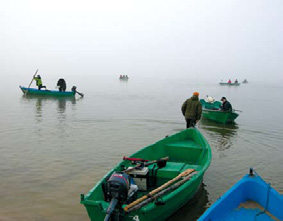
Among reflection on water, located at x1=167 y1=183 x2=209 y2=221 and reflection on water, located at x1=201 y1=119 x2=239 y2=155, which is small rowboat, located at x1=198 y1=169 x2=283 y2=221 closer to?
reflection on water, located at x1=167 y1=183 x2=209 y2=221

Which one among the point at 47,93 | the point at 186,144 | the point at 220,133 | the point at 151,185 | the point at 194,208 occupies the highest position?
the point at 47,93

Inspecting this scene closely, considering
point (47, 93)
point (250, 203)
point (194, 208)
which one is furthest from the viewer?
point (47, 93)

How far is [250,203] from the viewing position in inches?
231

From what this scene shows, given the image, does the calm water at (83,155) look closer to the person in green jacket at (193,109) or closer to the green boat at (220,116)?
the green boat at (220,116)

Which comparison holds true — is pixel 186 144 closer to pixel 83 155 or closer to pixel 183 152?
pixel 183 152

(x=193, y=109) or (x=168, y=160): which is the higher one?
(x=193, y=109)

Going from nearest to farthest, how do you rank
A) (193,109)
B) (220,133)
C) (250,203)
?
1. (250,203)
2. (193,109)
3. (220,133)

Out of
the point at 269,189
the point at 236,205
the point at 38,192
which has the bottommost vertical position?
the point at 38,192

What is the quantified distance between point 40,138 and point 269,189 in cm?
1076

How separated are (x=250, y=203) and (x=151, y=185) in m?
2.32

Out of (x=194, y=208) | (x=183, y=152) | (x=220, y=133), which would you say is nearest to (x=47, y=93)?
(x=220, y=133)

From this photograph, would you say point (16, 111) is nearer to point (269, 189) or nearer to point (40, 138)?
point (40, 138)

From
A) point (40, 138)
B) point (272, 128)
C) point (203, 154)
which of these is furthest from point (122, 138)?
point (272, 128)

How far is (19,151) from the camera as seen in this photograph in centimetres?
1115
